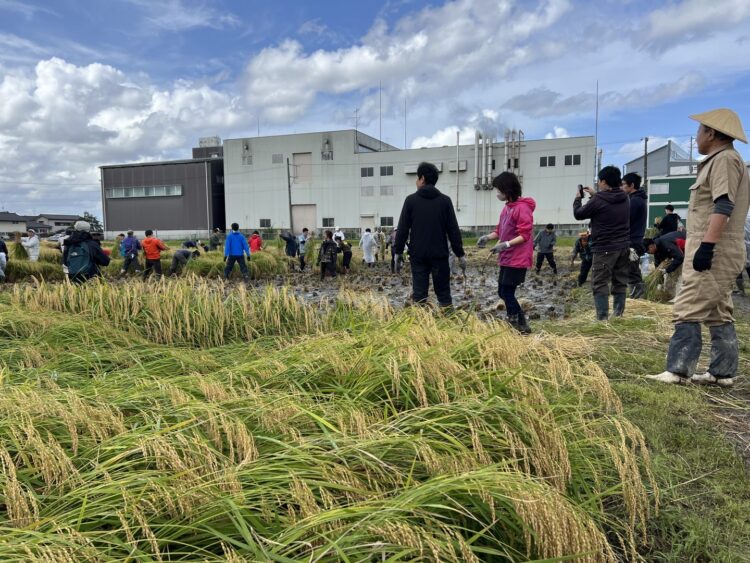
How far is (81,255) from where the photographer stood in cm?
751

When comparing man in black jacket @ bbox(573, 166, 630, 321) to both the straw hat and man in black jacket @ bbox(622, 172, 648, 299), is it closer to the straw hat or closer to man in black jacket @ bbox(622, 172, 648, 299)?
man in black jacket @ bbox(622, 172, 648, 299)

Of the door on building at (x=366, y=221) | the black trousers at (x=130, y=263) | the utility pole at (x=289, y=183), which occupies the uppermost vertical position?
the utility pole at (x=289, y=183)

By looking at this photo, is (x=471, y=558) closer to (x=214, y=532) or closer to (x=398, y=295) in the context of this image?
(x=214, y=532)

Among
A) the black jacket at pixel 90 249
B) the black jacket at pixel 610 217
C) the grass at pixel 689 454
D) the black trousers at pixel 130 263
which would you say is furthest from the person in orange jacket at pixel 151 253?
the grass at pixel 689 454

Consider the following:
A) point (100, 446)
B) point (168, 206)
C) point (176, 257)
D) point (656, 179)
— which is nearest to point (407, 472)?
point (100, 446)

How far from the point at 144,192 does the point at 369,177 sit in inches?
981

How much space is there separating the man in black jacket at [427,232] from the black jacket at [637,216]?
308 centimetres

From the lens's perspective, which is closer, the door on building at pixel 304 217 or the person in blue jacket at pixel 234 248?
the person in blue jacket at pixel 234 248

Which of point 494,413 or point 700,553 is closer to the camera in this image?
point 700,553

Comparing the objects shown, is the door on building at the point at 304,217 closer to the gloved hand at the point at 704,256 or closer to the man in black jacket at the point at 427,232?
the man in black jacket at the point at 427,232

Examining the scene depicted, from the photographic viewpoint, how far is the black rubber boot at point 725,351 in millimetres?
3250

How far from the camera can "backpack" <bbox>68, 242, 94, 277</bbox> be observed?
24.5ft

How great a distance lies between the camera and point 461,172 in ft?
141

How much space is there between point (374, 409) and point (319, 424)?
388 mm
